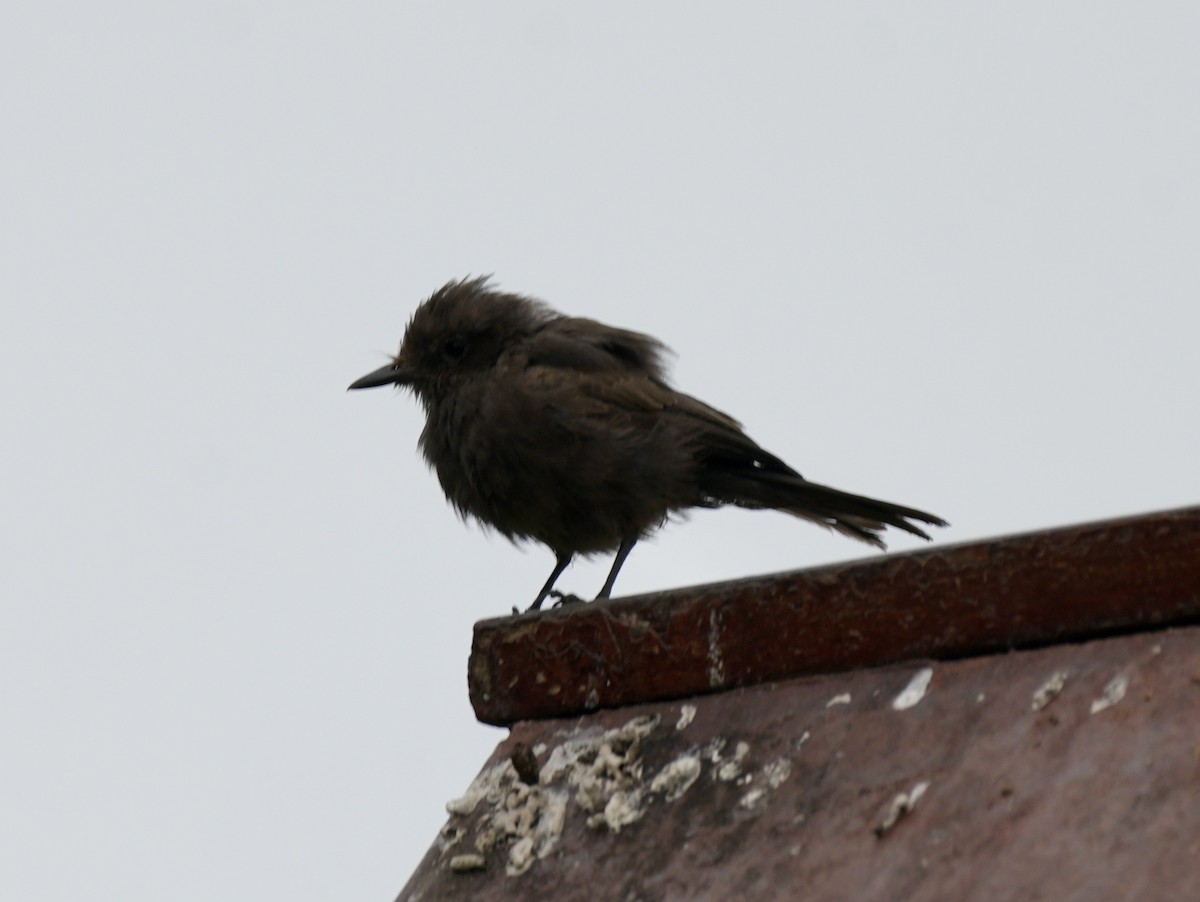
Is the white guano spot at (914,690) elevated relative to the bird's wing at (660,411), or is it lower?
lower

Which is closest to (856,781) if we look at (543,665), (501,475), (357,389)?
(543,665)

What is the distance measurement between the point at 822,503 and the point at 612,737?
3679 millimetres

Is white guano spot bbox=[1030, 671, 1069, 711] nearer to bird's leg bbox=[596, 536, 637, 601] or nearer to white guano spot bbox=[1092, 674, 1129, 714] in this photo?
white guano spot bbox=[1092, 674, 1129, 714]

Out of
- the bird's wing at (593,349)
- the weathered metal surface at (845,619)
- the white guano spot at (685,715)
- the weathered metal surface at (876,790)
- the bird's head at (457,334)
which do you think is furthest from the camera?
the bird's head at (457,334)

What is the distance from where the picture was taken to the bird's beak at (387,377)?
24.3 feet

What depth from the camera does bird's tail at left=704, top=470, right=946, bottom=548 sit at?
661 centimetres

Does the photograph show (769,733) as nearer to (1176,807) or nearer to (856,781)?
(856,781)

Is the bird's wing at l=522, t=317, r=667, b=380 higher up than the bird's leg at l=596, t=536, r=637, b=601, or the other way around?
the bird's wing at l=522, t=317, r=667, b=380

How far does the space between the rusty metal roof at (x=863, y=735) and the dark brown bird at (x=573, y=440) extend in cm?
294

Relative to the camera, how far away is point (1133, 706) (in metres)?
2.64

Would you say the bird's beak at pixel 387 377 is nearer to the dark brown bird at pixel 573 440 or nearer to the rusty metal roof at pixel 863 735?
the dark brown bird at pixel 573 440

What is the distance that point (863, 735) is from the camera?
117 inches

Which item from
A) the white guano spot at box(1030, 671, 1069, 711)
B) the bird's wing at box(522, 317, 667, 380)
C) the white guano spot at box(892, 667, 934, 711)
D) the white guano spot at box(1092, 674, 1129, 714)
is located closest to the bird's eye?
the bird's wing at box(522, 317, 667, 380)

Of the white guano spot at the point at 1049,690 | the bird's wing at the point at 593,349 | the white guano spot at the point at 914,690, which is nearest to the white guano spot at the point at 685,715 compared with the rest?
the white guano spot at the point at 914,690
